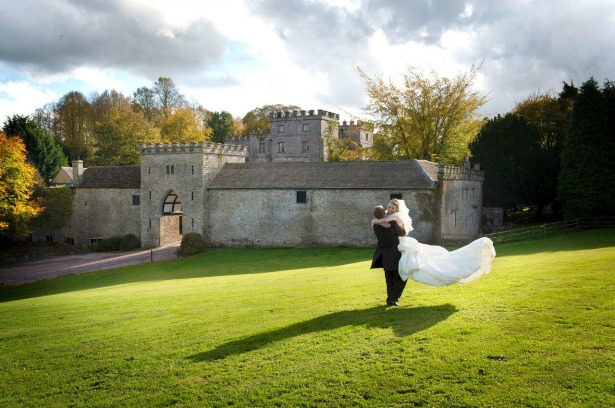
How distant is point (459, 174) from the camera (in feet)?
137

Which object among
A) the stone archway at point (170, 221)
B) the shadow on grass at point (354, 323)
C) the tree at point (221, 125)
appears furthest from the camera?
the tree at point (221, 125)

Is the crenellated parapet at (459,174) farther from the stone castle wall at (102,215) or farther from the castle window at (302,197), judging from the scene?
the stone castle wall at (102,215)

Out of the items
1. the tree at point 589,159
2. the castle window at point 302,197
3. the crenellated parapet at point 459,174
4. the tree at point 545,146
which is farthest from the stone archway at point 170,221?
the tree at point 545,146

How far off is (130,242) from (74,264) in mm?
7158

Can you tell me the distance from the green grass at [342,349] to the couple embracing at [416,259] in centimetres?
69

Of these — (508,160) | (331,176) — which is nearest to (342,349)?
(331,176)

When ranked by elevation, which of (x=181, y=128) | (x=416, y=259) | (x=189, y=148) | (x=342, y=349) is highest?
(x=181, y=128)

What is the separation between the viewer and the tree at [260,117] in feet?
305

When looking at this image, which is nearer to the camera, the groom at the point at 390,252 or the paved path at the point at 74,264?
the groom at the point at 390,252

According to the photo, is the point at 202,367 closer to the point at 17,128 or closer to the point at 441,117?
the point at 441,117

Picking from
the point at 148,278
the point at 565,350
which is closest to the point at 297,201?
the point at 148,278

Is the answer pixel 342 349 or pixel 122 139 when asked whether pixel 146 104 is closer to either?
pixel 122 139

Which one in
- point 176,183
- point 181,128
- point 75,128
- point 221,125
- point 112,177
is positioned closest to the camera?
point 176,183

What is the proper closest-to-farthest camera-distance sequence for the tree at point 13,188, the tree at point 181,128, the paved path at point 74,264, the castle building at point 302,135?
the paved path at point 74,264, the tree at point 13,188, the tree at point 181,128, the castle building at point 302,135
